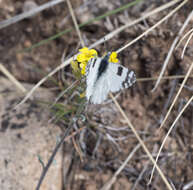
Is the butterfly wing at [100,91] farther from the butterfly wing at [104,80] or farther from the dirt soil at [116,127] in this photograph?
the dirt soil at [116,127]

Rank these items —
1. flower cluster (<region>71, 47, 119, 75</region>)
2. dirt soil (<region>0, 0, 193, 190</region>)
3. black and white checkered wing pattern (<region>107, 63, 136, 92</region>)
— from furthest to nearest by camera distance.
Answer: dirt soil (<region>0, 0, 193, 190</region>)
flower cluster (<region>71, 47, 119, 75</region>)
black and white checkered wing pattern (<region>107, 63, 136, 92</region>)

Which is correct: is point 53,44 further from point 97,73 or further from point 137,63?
point 97,73

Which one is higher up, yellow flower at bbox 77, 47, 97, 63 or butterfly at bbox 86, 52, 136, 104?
yellow flower at bbox 77, 47, 97, 63

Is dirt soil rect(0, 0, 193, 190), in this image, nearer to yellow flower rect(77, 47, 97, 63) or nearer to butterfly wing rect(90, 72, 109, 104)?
yellow flower rect(77, 47, 97, 63)

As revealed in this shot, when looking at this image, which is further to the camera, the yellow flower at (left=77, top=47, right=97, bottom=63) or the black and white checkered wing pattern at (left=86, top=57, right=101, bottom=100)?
the yellow flower at (left=77, top=47, right=97, bottom=63)

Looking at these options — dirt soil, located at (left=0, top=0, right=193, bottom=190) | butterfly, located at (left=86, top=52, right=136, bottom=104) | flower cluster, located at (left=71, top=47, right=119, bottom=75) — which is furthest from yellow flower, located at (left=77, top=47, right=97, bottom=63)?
dirt soil, located at (left=0, top=0, right=193, bottom=190)

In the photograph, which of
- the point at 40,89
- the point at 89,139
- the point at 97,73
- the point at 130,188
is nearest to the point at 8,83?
the point at 40,89

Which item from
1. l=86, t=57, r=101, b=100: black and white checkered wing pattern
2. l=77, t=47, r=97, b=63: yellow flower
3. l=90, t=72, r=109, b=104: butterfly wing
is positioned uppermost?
l=77, t=47, r=97, b=63: yellow flower

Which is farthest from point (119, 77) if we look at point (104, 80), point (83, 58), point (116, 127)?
point (116, 127)

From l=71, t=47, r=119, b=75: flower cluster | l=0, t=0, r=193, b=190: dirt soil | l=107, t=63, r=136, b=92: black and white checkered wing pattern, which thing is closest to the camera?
l=107, t=63, r=136, b=92: black and white checkered wing pattern
